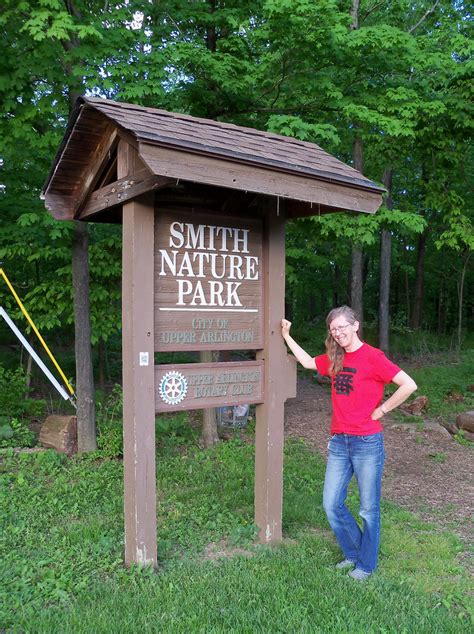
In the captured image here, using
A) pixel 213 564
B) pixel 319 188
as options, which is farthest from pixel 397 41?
pixel 213 564

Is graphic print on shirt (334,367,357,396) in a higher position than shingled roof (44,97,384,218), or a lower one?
lower

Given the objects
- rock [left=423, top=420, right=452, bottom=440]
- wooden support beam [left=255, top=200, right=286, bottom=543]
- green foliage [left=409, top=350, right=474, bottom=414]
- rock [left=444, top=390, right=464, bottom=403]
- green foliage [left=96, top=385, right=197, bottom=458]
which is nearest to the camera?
wooden support beam [left=255, top=200, right=286, bottom=543]

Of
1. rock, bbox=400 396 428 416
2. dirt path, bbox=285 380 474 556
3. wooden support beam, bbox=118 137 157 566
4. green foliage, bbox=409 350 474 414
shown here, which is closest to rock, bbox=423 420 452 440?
dirt path, bbox=285 380 474 556

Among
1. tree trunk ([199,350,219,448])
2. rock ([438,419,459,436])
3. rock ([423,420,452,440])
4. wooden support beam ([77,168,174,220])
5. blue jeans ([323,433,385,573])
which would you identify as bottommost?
rock ([438,419,459,436])

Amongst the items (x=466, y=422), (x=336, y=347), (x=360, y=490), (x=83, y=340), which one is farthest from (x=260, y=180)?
(x=466, y=422)

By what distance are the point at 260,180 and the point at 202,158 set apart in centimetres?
48

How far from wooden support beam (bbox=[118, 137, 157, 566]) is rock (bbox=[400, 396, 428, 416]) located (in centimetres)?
781

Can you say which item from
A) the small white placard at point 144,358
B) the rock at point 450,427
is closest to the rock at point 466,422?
the rock at point 450,427

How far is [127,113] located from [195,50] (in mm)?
3778

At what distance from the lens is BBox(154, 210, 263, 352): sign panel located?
3.99 meters

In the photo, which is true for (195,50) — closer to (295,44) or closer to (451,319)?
(295,44)

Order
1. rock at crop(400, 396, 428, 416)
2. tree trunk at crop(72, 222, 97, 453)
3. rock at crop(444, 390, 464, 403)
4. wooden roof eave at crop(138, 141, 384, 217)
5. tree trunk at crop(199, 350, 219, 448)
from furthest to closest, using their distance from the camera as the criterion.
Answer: rock at crop(444, 390, 464, 403), rock at crop(400, 396, 428, 416), tree trunk at crop(199, 350, 219, 448), tree trunk at crop(72, 222, 97, 453), wooden roof eave at crop(138, 141, 384, 217)

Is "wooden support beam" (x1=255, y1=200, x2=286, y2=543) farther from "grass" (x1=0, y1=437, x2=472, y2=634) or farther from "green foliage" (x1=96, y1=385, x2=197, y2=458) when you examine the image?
"green foliage" (x1=96, y1=385, x2=197, y2=458)

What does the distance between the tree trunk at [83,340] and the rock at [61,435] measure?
0.28 feet
